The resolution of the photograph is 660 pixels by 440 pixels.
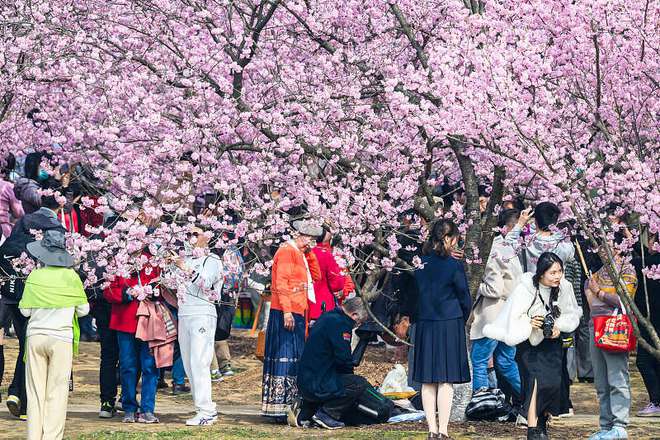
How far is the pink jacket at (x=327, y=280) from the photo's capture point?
12.8 meters

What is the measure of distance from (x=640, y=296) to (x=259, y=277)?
7.00 meters

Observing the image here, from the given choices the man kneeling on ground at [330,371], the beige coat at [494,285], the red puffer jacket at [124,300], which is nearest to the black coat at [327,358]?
the man kneeling on ground at [330,371]

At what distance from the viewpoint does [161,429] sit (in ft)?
35.9

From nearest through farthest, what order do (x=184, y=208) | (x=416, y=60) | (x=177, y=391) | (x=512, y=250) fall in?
(x=184, y=208) → (x=512, y=250) → (x=416, y=60) → (x=177, y=391)

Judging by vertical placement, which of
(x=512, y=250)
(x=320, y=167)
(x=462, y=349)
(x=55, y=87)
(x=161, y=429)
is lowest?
(x=161, y=429)

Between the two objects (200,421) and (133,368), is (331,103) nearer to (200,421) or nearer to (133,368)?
(133,368)

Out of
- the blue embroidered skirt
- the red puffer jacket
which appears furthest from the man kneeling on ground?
the red puffer jacket

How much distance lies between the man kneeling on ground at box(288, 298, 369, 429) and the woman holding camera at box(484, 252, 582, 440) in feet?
6.14

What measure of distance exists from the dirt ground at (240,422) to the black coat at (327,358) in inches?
15.6

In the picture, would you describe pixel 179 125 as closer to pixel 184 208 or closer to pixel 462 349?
pixel 184 208

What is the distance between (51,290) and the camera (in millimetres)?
9672

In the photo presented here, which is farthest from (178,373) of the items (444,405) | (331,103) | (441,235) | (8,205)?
(441,235)

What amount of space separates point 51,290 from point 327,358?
9.57ft

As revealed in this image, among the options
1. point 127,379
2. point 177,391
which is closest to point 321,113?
point 127,379
